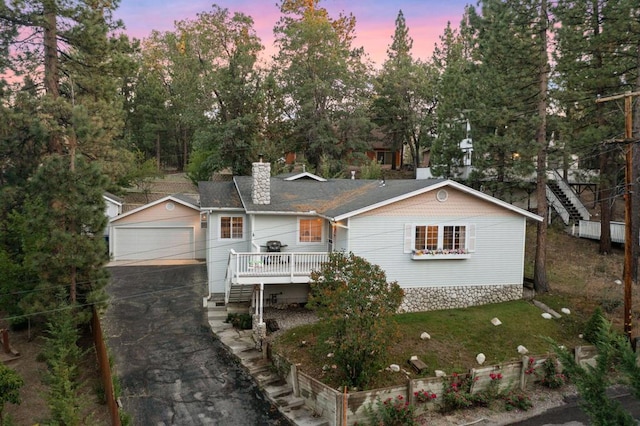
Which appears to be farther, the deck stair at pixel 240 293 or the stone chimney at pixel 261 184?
the stone chimney at pixel 261 184

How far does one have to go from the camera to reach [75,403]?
10.5 metres

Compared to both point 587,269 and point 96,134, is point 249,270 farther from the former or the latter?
point 587,269

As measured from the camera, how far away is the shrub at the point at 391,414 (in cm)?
1027

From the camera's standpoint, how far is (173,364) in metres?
13.6

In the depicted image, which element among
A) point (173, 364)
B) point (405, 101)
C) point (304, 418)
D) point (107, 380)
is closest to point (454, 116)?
point (405, 101)

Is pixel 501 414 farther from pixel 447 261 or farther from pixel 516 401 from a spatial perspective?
pixel 447 261

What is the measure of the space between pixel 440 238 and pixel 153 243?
1805 centimetres

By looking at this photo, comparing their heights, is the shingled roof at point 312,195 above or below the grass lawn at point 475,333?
above

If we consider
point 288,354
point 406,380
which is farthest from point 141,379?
point 406,380

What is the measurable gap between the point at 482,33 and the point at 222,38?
79.2ft

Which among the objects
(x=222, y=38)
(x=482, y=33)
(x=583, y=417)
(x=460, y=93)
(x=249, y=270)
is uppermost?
(x=222, y=38)

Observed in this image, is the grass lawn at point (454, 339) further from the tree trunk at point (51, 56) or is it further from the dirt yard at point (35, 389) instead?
the tree trunk at point (51, 56)

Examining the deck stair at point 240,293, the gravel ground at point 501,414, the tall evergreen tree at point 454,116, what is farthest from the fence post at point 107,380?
the tall evergreen tree at point 454,116

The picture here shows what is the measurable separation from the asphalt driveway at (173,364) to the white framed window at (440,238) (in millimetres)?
7793
